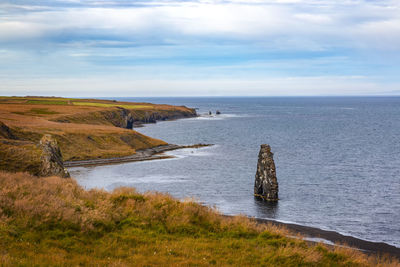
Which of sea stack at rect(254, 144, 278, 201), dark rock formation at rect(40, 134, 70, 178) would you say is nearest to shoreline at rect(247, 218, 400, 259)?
sea stack at rect(254, 144, 278, 201)

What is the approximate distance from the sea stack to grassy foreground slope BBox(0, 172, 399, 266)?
29.3 metres

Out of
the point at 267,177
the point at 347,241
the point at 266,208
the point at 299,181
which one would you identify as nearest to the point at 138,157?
the point at 299,181

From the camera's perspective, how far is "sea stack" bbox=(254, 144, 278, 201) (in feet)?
165

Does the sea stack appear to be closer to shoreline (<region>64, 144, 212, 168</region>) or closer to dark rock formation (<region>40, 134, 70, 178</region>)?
dark rock formation (<region>40, 134, 70, 178</region>)

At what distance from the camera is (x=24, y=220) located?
55.0 feet

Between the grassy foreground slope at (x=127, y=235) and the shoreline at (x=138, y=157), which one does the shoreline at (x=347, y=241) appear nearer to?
the grassy foreground slope at (x=127, y=235)

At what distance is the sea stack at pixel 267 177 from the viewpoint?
50312mm

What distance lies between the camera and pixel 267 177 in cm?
5144

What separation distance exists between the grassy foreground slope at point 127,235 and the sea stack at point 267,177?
29306 mm

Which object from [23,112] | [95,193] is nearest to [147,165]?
[95,193]

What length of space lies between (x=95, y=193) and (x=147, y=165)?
190ft

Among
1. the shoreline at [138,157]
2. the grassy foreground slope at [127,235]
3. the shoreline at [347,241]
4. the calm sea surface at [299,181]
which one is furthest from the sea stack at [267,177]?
the shoreline at [138,157]

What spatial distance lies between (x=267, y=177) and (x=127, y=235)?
117 feet

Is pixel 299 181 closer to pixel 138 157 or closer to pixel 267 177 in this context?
pixel 267 177
